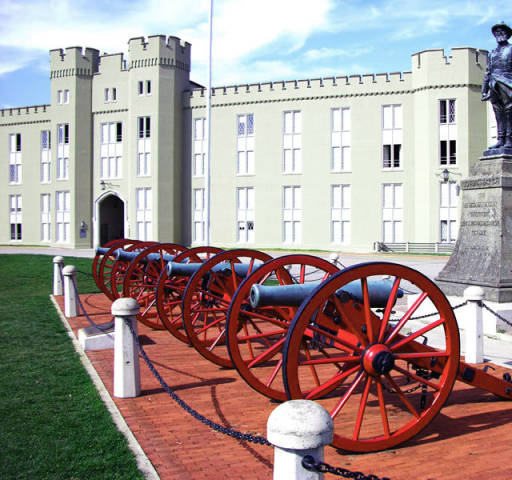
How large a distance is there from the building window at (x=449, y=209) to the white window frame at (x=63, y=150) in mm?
26679

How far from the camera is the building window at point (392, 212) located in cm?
3591

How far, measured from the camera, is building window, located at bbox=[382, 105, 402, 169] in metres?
36.0

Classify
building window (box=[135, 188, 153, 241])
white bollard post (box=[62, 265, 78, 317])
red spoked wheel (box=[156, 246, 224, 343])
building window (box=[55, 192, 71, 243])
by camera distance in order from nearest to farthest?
1. red spoked wheel (box=[156, 246, 224, 343])
2. white bollard post (box=[62, 265, 78, 317])
3. building window (box=[135, 188, 153, 241])
4. building window (box=[55, 192, 71, 243])

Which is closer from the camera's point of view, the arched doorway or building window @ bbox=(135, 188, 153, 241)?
building window @ bbox=(135, 188, 153, 241)

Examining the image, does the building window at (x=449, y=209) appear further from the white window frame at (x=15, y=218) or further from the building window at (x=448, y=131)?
the white window frame at (x=15, y=218)

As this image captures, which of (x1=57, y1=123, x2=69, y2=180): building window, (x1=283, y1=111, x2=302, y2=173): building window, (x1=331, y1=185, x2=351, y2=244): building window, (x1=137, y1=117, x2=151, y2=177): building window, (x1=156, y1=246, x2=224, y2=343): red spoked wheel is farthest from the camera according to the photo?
(x1=57, y1=123, x2=69, y2=180): building window

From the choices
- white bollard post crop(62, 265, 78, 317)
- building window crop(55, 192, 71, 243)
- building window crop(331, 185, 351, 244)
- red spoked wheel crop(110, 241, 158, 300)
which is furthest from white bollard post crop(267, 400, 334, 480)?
building window crop(55, 192, 71, 243)

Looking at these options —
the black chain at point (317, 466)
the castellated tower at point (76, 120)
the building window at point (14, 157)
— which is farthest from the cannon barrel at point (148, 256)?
the building window at point (14, 157)

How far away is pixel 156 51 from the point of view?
39656mm

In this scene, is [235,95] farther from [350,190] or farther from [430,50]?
[430,50]

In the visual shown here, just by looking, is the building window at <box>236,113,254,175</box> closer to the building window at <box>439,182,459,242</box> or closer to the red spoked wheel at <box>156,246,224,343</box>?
the building window at <box>439,182,459,242</box>

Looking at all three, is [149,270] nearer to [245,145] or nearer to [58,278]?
[58,278]

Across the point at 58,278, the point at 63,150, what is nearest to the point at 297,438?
the point at 58,278

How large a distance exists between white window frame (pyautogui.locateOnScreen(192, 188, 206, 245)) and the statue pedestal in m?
30.3
